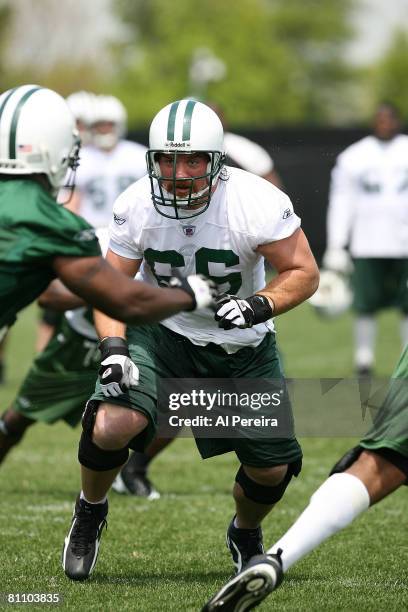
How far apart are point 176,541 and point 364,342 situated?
4.43 meters

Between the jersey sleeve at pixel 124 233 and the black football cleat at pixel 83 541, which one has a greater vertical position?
the jersey sleeve at pixel 124 233

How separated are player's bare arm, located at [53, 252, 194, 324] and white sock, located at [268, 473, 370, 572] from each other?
61 centimetres

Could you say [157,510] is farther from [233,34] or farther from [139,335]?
[233,34]

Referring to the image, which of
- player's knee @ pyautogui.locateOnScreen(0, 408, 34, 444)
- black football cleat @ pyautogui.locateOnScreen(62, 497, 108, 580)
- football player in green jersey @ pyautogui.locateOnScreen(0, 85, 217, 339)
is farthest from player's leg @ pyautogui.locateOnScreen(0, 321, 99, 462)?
football player in green jersey @ pyautogui.locateOnScreen(0, 85, 217, 339)

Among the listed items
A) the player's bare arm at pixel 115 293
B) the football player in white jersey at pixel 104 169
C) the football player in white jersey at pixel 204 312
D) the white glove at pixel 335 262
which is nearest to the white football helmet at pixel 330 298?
the white glove at pixel 335 262

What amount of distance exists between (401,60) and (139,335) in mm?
34837

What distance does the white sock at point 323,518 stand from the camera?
115 inches

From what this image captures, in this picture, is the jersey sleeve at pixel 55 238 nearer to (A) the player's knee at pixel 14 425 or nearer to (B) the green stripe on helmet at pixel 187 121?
(B) the green stripe on helmet at pixel 187 121

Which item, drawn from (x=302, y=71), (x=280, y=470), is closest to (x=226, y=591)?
(x=280, y=470)

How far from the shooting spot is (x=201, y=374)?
3695 millimetres

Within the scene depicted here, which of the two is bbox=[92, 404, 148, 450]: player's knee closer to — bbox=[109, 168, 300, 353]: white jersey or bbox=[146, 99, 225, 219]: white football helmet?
bbox=[109, 168, 300, 353]: white jersey

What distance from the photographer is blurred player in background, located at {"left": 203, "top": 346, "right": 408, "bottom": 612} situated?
9.29ft

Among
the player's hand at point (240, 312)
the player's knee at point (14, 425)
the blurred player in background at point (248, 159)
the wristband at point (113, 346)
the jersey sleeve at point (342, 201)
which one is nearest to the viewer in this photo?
the player's hand at point (240, 312)

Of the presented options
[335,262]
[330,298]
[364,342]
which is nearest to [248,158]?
[335,262]
